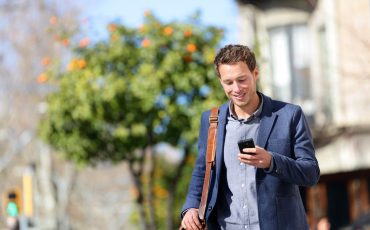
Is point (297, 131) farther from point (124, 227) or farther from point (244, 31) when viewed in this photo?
point (124, 227)

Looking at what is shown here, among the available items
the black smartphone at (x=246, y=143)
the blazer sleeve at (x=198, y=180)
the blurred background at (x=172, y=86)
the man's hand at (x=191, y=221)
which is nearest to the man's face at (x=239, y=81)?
the blazer sleeve at (x=198, y=180)

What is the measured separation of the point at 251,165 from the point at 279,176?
0.15 m

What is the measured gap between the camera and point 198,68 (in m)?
19.9

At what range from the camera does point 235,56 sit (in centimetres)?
559

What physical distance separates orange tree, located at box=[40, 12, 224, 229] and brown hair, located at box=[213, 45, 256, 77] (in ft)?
44.9

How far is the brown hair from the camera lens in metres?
5.59

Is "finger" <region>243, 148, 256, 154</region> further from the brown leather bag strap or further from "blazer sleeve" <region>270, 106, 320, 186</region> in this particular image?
the brown leather bag strap

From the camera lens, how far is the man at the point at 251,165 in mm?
5570

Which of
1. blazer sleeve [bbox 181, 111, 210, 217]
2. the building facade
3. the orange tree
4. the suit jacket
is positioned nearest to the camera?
the suit jacket

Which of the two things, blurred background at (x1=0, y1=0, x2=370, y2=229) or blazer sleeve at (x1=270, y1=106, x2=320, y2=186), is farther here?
blurred background at (x1=0, y1=0, x2=370, y2=229)

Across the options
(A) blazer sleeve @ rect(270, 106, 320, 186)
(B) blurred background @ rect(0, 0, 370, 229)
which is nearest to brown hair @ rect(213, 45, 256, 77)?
(A) blazer sleeve @ rect(270, 106, 320, 186)

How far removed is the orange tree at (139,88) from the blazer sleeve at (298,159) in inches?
540

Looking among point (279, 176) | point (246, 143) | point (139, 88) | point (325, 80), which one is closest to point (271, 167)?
point (279, 176)

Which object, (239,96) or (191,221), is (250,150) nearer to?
(239,96)
